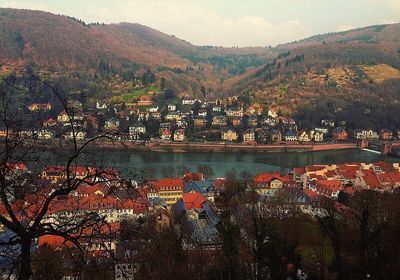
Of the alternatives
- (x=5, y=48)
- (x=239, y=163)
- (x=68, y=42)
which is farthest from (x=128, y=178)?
(x=68, y=42)

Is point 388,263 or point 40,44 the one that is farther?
point 40,44

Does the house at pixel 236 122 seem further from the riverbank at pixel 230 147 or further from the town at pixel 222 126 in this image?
the riverbank at pixel 230 147

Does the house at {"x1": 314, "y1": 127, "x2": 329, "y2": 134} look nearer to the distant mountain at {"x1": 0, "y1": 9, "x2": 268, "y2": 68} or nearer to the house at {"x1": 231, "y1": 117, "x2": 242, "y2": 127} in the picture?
the house at {"x1": 231, "y1": 117, "x2": 242, "y2": 127}

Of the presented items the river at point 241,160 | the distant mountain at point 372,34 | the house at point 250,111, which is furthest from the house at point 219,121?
the distant mountain at point 372,34

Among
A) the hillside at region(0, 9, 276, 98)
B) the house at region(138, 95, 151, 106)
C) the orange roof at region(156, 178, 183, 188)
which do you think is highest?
the hillside at region(0, 9, 276, 98)

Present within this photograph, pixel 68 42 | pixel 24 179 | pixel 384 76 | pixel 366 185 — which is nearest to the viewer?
pixel 24 179

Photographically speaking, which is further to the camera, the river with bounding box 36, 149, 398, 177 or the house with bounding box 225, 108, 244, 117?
the house with bounding box 225, 108, 244, 117

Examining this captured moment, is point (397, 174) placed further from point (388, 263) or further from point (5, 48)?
point (5, 48)

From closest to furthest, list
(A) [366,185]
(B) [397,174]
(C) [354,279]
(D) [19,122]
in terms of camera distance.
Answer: (D) [19,122] → (C) [354,279] → (A) [366,185] → (B) [397,174]

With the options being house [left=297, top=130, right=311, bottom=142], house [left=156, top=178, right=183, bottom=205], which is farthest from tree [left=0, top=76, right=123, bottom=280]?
house [left=297, top=130, right=311, bottom=142]
